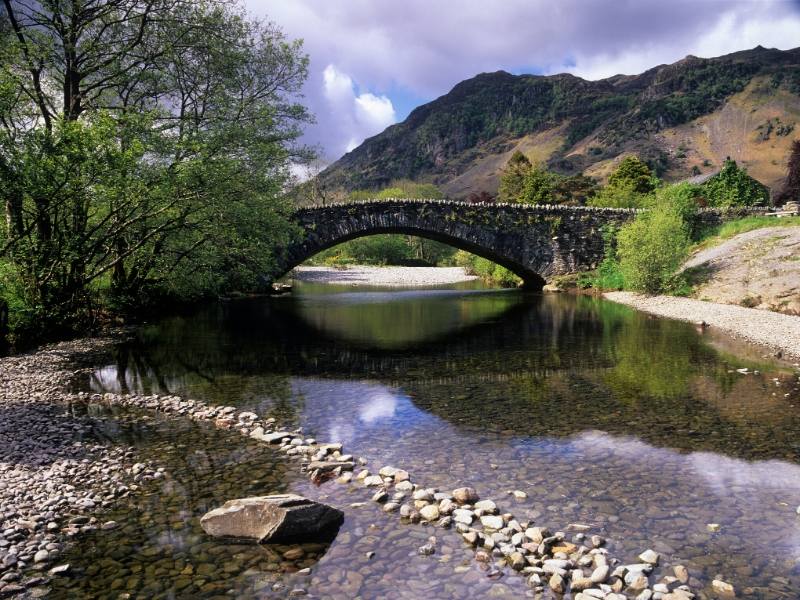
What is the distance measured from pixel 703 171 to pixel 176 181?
161957 millimetres

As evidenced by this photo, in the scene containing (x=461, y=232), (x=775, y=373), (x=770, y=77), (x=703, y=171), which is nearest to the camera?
(x=775, y=373)

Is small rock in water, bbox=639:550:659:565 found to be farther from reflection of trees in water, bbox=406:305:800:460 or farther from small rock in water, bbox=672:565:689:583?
reflection of trees in water, bbox=406:305:800:460

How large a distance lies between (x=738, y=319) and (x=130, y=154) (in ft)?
72.3

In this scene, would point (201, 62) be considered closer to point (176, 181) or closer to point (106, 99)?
point (106, 99)

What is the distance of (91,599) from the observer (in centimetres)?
497

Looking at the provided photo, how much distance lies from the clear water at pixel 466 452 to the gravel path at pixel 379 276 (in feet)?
140

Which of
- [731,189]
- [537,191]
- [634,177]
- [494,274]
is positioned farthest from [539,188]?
[731,189]

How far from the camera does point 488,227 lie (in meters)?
39.9

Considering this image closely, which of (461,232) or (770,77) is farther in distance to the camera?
(770,77)

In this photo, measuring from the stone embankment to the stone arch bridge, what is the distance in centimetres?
2867

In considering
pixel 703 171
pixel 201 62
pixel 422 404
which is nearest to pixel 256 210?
pixel 201 62

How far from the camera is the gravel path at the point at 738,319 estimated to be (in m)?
17.5

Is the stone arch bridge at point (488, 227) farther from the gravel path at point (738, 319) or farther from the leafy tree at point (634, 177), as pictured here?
the leafy tree at point (634, 177)

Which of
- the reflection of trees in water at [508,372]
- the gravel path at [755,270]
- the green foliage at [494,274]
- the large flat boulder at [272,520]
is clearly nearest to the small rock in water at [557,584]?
the large flat boulder at [272,520]
